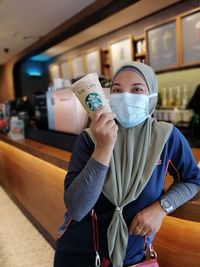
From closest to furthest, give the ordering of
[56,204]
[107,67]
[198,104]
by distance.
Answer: [56,204], [198,104], [107,67]

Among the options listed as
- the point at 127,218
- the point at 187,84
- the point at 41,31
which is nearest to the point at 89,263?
the point at 127,218

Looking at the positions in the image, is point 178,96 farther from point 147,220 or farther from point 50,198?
point 147,220

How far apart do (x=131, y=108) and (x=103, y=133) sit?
0.21 meters

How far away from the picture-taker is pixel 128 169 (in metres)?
0.87

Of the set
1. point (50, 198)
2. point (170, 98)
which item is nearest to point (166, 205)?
point (50, 198)

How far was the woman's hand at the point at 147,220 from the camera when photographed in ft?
2.90

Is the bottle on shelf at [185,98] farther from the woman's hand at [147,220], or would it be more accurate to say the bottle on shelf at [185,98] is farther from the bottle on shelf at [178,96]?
the woman's hand at [147,220]

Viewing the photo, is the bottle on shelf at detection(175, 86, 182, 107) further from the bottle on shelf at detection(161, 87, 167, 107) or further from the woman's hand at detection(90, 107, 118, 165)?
the woman's hand at detection(90, 107, 118, 165)

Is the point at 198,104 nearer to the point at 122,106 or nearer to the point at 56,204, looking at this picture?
the point at 56,204

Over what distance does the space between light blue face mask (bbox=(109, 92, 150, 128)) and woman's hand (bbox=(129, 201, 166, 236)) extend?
31 cm

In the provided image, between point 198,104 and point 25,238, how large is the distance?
258 centimetres

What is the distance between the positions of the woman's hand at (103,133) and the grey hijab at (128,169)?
0.09m

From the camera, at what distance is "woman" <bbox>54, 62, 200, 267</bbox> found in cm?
86

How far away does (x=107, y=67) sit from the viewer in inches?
187
